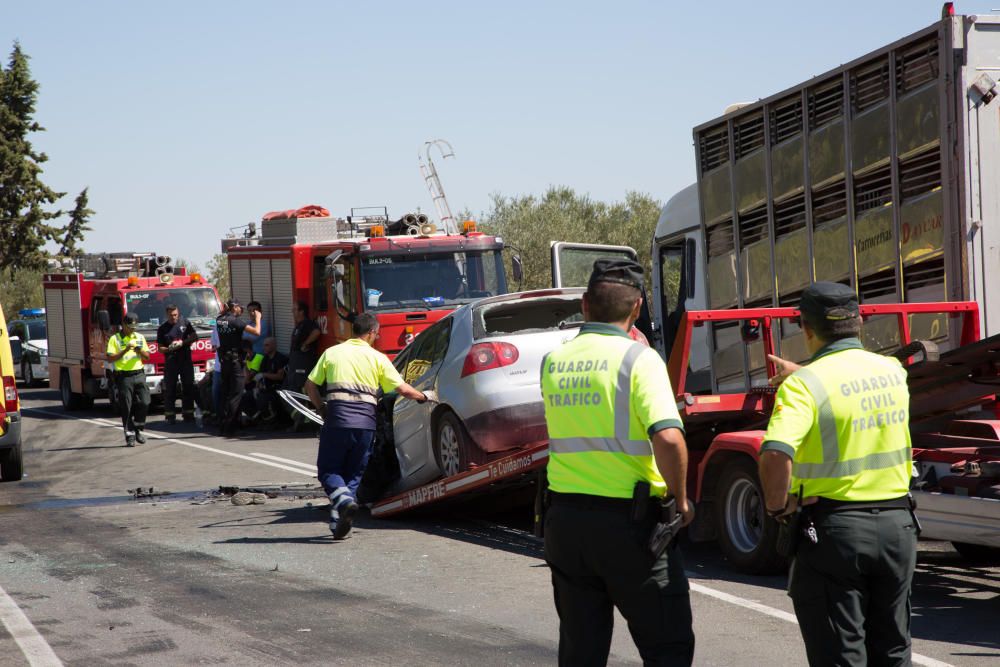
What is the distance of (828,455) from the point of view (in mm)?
4316

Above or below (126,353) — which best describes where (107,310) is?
above

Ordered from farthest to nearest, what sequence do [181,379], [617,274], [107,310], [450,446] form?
[107,310], [181,379], [450,446], [617,274]

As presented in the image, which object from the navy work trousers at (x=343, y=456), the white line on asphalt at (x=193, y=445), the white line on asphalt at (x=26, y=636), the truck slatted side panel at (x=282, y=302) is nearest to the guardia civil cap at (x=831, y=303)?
the white line on asphalt at (x=26, y=636)

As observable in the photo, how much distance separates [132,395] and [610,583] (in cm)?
1473

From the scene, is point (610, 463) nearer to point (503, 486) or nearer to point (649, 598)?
point (649, 598)

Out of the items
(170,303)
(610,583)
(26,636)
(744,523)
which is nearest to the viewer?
(610,583)

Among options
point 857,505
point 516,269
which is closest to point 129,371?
point 516,269

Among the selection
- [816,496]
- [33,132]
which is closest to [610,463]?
[816,496]

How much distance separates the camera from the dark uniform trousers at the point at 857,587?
4.18 m

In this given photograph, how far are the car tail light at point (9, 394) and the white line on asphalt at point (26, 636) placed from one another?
6.56 m

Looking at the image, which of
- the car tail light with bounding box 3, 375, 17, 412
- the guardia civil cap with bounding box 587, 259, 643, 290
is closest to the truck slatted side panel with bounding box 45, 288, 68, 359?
the car tail light with bounding box 3, 375, 17, 412

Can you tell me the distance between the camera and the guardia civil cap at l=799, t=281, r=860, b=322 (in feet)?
14.4

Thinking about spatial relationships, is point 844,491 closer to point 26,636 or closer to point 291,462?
point 26,636

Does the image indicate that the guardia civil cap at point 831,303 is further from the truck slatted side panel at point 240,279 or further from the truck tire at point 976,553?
the truck slatted side panel at point 240,279
